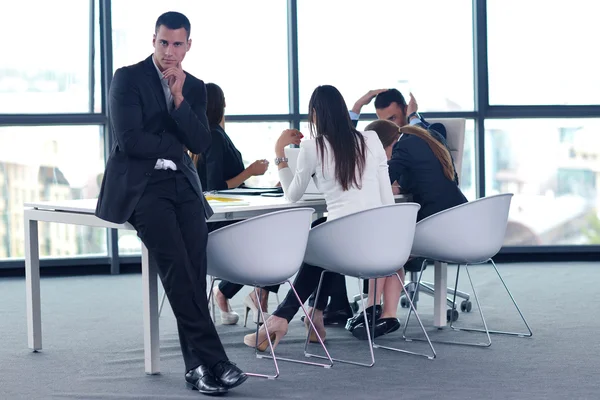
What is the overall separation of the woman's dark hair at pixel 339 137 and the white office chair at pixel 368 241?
0.89ft

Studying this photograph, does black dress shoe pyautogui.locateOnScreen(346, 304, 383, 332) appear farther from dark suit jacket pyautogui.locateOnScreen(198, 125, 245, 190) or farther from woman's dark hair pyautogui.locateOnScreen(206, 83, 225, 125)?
woman's dark hair pyautogui.locateOnScreen(206, 83, 225, 125)

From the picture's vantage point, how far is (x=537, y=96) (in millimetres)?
7574

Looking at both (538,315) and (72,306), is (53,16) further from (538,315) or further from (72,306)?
(538,315)

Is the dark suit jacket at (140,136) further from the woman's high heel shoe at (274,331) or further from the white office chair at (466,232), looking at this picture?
the white office chair at (466,232)

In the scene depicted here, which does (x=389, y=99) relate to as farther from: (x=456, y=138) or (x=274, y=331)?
(x=274, y=331)

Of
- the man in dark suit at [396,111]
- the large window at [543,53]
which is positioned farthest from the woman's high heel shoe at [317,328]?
the large window at [543,53]

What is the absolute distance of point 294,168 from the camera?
456 cm

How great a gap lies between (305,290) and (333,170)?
2.04 feet

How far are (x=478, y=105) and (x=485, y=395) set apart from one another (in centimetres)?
434

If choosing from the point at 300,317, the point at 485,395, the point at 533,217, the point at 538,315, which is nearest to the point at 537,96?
the point at 533,217

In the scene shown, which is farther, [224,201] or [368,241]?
[224,201]

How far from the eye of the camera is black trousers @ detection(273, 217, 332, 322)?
4.34 meters

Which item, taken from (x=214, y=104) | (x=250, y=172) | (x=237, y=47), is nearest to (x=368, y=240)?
(x=250, y=172)

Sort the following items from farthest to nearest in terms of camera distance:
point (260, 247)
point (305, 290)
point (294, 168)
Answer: point (294, 168)
point (305, 290)
point (260, 247)
